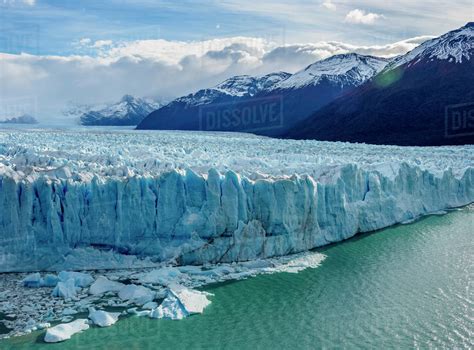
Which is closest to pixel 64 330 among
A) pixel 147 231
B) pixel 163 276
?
pixel 163 276

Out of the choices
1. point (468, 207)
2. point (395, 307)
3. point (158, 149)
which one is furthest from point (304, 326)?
point (158, 149)

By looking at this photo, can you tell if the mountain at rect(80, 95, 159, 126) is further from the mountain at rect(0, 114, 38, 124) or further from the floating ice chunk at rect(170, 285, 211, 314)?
the floating ice chunk at rect(170, 285, 211, 314)

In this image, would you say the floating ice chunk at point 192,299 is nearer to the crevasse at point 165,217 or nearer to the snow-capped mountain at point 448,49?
the crevasse at point 165,217

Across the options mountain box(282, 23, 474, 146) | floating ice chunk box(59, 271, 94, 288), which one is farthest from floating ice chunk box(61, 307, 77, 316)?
mountain box(282, 23, 474, 146)

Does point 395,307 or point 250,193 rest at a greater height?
point 250,193

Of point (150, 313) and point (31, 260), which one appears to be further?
point (31, 260)

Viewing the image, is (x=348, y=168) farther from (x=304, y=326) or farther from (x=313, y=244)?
(x=304, y=326)

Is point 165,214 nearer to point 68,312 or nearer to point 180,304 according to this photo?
point 180,304

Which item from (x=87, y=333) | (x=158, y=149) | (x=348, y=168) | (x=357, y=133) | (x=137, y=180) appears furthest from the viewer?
(x=357, y=133)
